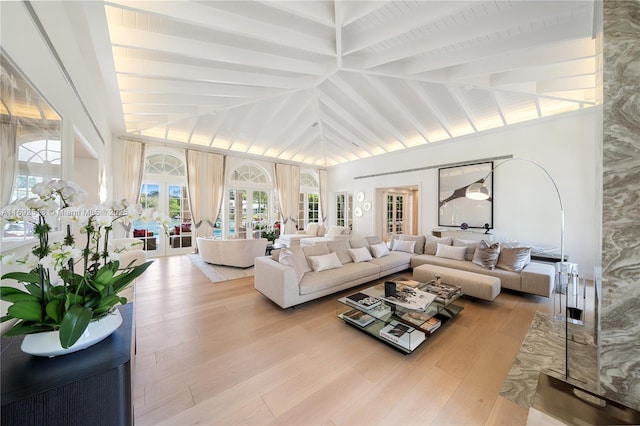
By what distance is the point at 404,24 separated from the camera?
2592 mm

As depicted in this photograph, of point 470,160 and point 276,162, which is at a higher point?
point 276,162

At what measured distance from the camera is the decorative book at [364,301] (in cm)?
254

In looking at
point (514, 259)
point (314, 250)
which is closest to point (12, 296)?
point (314, 250)

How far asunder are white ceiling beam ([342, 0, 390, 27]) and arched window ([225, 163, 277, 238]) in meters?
5.67

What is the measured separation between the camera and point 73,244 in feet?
3.14

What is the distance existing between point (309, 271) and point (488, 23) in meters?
3.73

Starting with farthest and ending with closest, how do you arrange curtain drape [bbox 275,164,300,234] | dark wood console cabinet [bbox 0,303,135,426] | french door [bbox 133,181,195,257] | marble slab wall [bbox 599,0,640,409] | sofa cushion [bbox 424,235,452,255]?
1. curtain drape [bbox 275,164,300,234]
2. french door [bbox 133,181,195,257]
3. sofa cushion [bbox 424,235,452,255]
4. marble slab wall [bbox 599,0,640,409]
5. dark wood console cabinet [bbox 0,303,135,426]

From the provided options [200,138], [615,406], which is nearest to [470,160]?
[615,406]

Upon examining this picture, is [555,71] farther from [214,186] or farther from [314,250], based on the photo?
[214,186]

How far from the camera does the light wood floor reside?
1523 mm

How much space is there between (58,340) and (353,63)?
4.09 metres

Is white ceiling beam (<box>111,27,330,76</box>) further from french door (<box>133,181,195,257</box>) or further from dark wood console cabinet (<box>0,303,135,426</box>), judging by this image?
french door (<box>133,181,195,257</box>)

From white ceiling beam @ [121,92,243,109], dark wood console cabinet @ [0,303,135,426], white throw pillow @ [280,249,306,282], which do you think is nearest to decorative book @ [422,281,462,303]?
white throw pillow @ [280,249,306,282]

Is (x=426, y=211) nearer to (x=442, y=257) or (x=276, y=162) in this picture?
(x=442, y=257)
